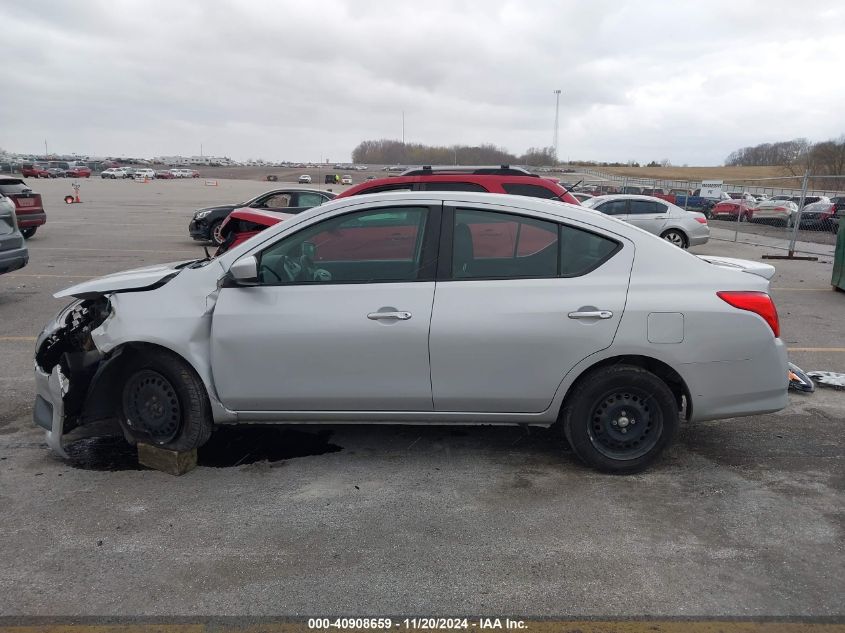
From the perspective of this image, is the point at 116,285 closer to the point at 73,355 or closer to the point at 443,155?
the point at 73,355

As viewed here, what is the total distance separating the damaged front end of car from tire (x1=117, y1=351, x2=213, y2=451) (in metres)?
0.23

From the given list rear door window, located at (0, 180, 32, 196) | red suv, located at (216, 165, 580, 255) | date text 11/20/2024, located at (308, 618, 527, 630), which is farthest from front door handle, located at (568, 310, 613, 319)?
rear door window, located at (0, 180, 32, 196)

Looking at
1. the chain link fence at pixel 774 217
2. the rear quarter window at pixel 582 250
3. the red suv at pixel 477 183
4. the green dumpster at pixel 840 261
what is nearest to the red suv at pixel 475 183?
the red suv at pixel 477 183

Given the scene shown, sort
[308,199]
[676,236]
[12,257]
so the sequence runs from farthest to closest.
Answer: [676,236] → [308,199] → [12,257]

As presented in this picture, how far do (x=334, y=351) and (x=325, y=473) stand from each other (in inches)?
31.9

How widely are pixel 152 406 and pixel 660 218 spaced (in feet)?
49.4

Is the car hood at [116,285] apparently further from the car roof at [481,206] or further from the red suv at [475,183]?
the red suv at [475,183]

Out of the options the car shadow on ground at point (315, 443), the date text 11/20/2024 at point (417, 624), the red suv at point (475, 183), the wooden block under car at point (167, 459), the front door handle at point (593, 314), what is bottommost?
the car shadow on ground at point (315, 443)

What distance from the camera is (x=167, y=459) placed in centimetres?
404

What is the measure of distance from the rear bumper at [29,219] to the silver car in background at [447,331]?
13.6 meters

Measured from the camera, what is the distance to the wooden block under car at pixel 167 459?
13.2 ft

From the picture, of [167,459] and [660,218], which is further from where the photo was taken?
[660,218]

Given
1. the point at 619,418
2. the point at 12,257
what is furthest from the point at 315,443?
the point at 12,257

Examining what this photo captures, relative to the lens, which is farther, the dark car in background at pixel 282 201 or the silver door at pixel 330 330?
the dark car in background at pixel 282 201
